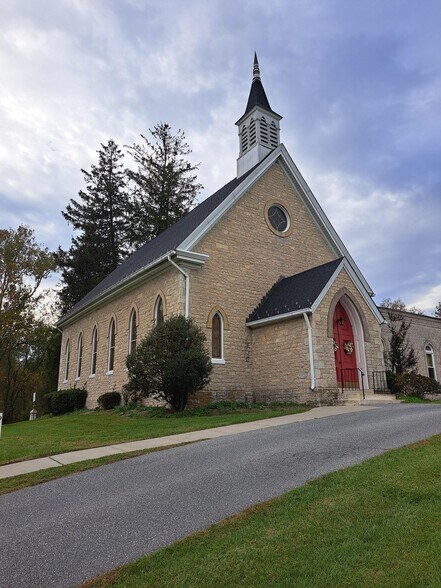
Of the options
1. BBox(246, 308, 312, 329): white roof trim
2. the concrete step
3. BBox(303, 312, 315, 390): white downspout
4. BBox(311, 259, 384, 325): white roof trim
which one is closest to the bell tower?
BBox(311, 259, 384, 325): white roof trim

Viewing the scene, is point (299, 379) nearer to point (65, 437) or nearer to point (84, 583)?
point (65, 437)

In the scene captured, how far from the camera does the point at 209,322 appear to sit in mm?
16234

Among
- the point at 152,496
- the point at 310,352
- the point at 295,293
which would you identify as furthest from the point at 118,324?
the point at 152,496

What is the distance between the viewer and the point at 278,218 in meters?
19.9

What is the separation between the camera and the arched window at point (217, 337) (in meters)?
16.3

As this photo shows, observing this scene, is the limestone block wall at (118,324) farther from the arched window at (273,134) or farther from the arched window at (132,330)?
the arched window at (273,134)

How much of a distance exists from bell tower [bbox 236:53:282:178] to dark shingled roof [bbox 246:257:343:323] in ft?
25.4

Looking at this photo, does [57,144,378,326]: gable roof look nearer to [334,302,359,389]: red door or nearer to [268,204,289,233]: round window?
[334,302,359,389]: red door

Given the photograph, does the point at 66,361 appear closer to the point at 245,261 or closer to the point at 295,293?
the point at 245,261

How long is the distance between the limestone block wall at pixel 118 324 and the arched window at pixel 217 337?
1639 mm

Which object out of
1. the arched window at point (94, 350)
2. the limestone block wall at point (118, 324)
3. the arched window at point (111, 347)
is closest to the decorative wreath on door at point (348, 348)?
the limestone block wall at point (118, 324)

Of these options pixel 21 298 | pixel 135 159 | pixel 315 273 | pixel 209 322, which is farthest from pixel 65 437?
pixel 135 159

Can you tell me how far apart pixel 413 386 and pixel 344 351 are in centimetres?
295

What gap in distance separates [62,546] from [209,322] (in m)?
12.3
